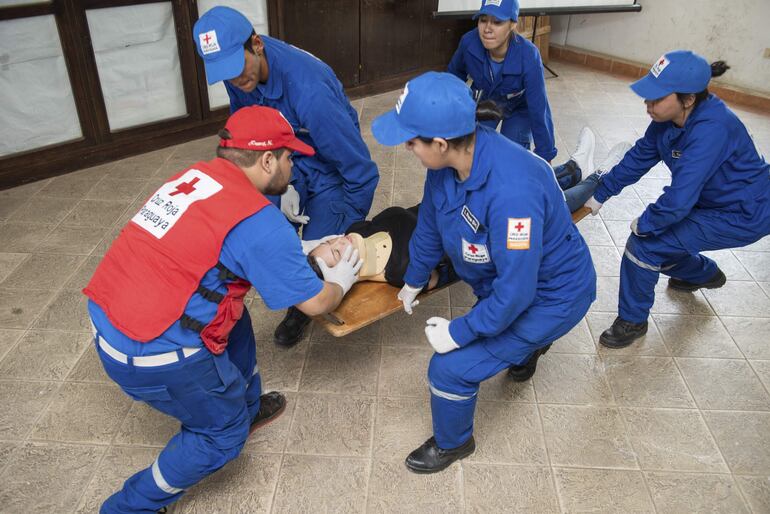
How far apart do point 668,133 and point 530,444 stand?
1415 mm

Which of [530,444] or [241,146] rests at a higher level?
[241,146]

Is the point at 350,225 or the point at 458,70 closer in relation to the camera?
the point at 350,225

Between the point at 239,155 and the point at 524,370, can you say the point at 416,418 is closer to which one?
the point at 524,370

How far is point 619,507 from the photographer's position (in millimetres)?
2119

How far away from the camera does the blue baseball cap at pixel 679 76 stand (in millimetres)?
2275

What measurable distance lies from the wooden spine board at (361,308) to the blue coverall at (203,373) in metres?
0.43

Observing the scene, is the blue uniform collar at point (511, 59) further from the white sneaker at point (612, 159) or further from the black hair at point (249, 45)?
the black hair at point (249, 45)

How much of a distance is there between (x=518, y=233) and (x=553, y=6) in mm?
4961

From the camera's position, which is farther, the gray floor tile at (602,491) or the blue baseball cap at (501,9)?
the blue baseball cap at (501,9)

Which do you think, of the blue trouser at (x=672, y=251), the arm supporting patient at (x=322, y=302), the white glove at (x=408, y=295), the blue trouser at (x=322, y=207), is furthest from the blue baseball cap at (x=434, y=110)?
the blue trouser at (x=672, y=251)

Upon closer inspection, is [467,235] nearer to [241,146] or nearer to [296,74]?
[241,146]

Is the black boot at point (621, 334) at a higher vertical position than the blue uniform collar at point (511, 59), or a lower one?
lower

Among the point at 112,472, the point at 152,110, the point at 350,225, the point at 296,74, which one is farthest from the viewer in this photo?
the point at 152,110

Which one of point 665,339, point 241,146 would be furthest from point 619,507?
point 241,146
